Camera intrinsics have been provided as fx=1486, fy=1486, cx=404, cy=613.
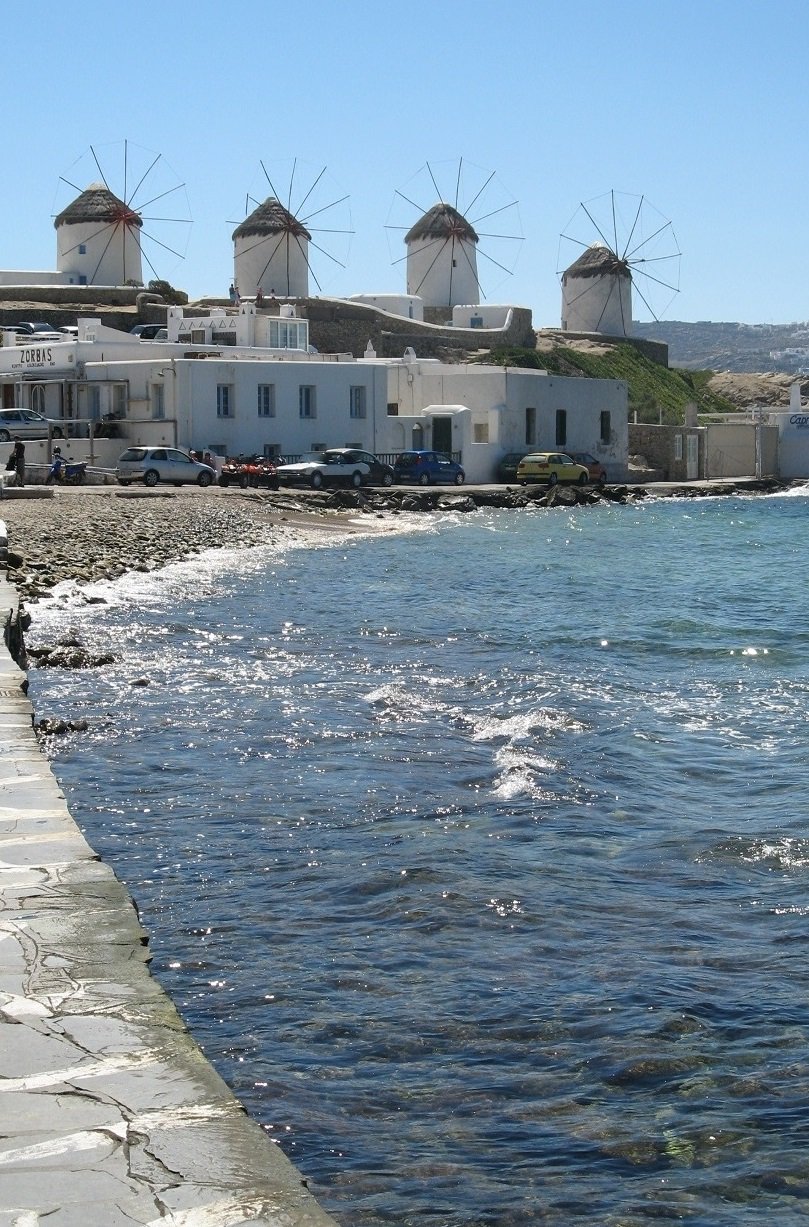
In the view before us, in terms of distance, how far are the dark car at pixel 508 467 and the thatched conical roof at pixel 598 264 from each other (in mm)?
37237

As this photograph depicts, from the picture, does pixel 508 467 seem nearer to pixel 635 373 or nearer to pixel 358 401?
pixel 358 401

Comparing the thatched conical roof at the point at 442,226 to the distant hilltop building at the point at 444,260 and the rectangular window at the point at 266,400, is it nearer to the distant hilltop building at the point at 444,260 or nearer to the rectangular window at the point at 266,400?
the distant hilltop building at the point at 444,260

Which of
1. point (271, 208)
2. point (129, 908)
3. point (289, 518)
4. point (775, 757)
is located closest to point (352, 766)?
point (775, 757)

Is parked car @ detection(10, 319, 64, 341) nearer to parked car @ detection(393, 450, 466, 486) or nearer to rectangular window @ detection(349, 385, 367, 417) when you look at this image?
rectangular window @ detection(349, 385, 367, 417)

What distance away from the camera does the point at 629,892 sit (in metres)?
7.48

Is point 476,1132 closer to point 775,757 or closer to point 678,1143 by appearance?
point 678,1143

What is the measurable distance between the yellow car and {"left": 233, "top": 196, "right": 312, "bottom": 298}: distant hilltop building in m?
27.0

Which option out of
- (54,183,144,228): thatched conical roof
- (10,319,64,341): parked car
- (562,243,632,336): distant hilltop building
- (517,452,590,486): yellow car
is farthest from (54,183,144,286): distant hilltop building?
(517,452,590,486): yellow car

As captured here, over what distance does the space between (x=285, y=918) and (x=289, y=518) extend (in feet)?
95.0

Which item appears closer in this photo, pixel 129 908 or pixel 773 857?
pixel 129 908

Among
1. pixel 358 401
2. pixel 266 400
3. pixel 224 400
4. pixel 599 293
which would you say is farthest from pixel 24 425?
pixel 599 293

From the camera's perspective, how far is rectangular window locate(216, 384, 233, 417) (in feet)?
139

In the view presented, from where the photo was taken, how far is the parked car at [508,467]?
1932 inches

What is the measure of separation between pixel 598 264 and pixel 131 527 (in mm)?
59351
